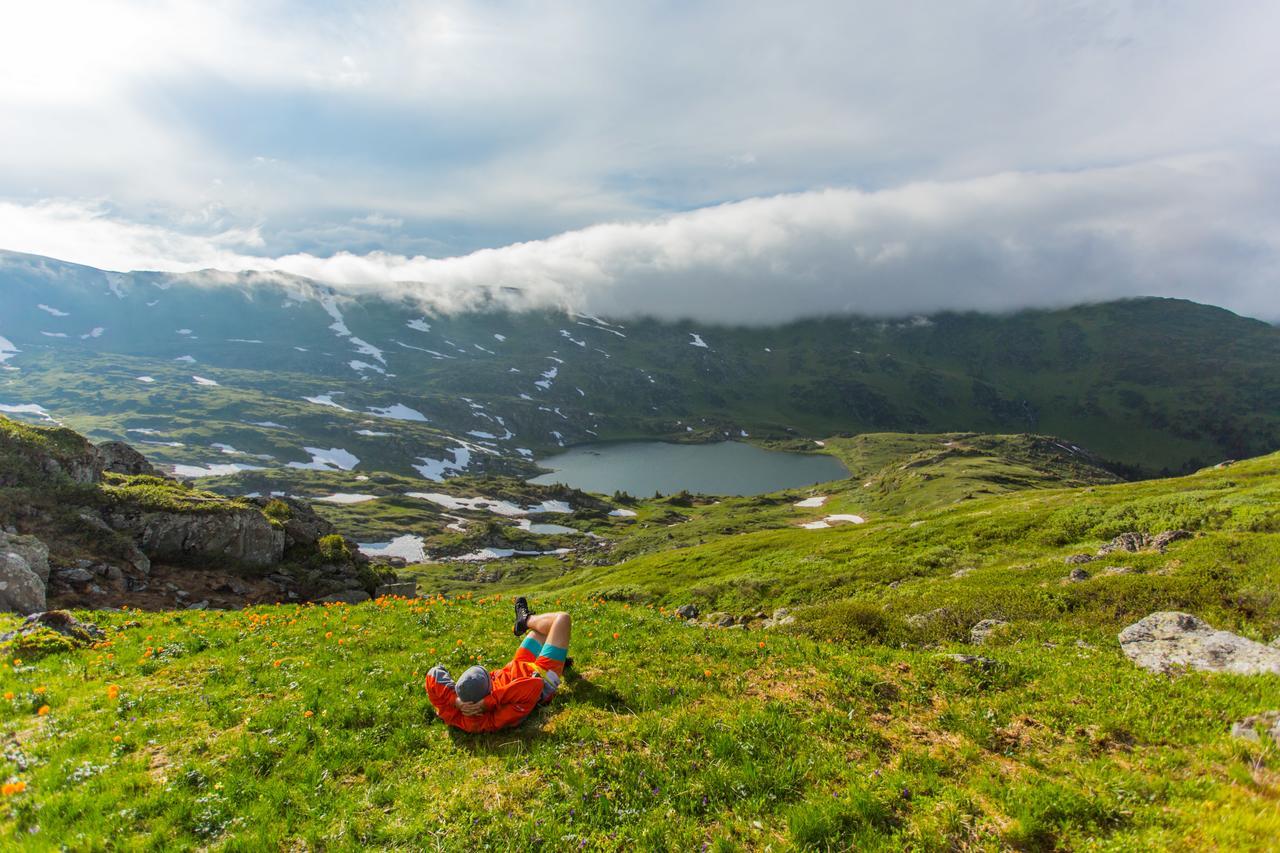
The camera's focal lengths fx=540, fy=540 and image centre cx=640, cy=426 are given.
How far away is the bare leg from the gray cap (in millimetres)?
2309

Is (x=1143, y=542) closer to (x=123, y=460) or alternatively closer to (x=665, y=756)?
(x=665, y=756)

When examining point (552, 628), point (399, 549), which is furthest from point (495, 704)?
point (399, 549)

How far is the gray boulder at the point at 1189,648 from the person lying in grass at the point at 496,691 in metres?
13.2

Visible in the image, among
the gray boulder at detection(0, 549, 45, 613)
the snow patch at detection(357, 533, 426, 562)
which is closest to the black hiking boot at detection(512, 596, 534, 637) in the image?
the gray boulder at detection(0, 549, 45, 613)

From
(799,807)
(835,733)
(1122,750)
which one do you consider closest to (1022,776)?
(1122,750)

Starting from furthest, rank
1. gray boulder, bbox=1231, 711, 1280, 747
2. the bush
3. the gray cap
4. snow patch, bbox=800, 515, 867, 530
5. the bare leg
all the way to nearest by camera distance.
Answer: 1. snow patch, bbox=800, 515, 867, 530
2. the bush
3. the bare leg
4. the gray cap
5. gray boulder, bbox=1231, 711, 1280, 747

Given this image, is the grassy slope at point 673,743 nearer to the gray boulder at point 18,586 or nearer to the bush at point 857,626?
the bush at point 857,626

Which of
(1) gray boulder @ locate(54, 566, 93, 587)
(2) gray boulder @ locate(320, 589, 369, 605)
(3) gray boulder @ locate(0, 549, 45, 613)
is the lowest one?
Result: (2) gray boulder @ locate(320, 589, 369, 605)

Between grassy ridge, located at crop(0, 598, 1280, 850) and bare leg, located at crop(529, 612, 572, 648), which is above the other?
bare leg, located at crop(529, 612, 572, 648)

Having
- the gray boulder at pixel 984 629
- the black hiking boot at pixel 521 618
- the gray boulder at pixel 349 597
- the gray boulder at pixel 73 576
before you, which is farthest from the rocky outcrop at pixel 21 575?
the gray boulder at pixel 984 629

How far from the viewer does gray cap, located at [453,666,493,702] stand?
10.7 metres

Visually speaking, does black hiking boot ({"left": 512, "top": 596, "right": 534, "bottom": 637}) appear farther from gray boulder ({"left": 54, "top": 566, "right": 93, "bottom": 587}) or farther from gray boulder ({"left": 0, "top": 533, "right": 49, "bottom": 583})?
gray boulder ({"left": 54, "top": 566, "right": 93, "bottom": 587})

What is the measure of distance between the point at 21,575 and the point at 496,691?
25.2m

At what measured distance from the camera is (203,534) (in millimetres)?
36062
